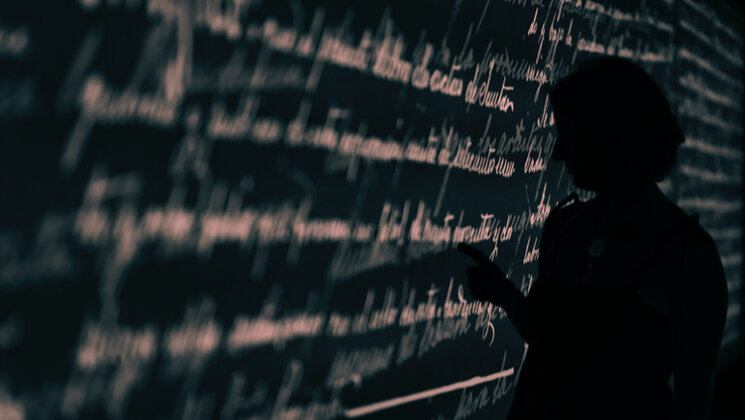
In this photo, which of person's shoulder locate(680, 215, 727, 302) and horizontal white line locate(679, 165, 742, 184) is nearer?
person's shoulder locate(680, 215, 727, 302)

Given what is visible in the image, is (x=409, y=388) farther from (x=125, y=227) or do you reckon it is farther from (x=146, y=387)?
(x=125, y=227)

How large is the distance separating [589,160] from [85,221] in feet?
2.61

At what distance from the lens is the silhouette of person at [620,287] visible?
1019 mm

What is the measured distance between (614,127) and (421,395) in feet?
2.32

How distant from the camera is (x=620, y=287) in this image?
1092 millimetres

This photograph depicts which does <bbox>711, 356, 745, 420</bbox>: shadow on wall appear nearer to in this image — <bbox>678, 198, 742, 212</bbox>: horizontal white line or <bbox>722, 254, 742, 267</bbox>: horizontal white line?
<bbox>722, 254, 742, 267</bbox>: horizontal white line

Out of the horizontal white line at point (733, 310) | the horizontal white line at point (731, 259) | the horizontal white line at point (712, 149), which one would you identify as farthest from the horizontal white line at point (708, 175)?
the horizontal white line at point (733, 310)

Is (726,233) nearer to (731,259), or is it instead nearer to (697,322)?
(731,259)

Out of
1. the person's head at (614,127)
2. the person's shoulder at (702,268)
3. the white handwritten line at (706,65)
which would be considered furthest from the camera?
the white handwritten line at (706,65)

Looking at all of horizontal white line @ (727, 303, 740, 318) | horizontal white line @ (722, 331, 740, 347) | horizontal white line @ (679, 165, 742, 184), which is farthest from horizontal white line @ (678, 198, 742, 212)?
horizontal white line @ (722, 331, 740, 347)

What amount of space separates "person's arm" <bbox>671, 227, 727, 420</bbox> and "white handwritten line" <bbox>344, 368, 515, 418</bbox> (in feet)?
1.82

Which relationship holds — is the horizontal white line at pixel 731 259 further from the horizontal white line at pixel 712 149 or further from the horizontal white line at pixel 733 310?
the horizontal white line at pixel 712 149

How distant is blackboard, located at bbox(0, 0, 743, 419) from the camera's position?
2.68 ft

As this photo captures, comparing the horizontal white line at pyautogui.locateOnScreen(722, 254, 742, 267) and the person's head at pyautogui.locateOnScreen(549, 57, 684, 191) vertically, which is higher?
the person's head at pyautogui.locateOnScreen(549, 57, 684, 191)
